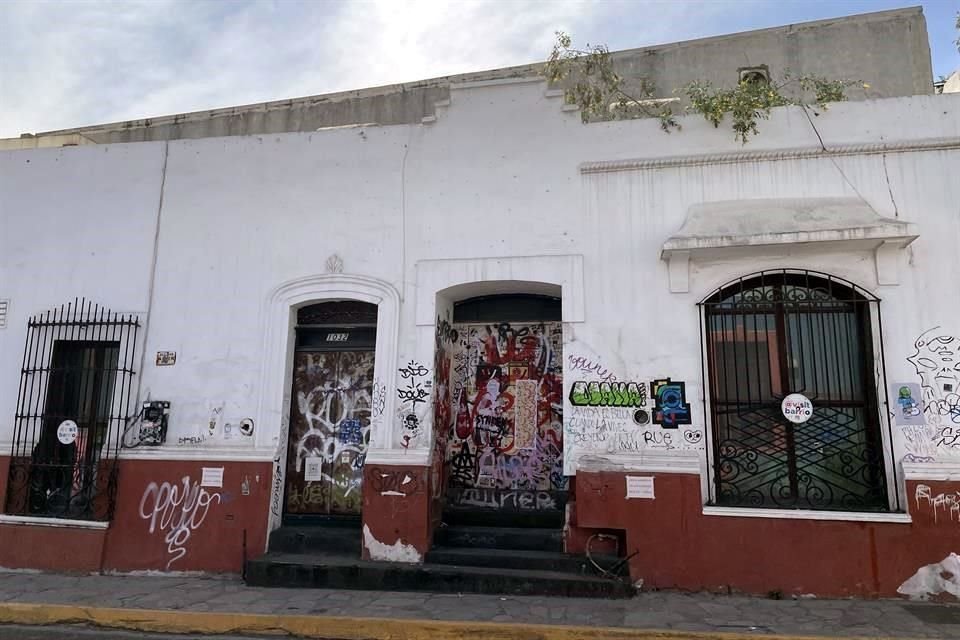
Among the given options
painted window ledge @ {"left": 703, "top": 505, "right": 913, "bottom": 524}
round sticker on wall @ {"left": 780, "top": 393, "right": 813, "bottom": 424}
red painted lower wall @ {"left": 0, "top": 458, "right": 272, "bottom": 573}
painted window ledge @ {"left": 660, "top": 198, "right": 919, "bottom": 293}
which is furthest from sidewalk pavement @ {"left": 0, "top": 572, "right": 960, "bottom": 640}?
painted window ledge @ {"left": 660, "top": 198, "right": 919, "bottom": 293}

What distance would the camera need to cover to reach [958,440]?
641 cm

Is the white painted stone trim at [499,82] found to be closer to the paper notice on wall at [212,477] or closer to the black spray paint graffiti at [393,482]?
the black spray paint graffiti at [393,482]

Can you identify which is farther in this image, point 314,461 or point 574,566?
point 314,461

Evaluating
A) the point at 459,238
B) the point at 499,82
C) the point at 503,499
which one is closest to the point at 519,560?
the point at 503,499

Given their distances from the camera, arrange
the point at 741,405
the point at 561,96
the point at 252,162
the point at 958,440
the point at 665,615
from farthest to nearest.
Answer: the point at 252,162, the point at 561,96, the point at 741,405, the point at 958,440, the point at 665,615

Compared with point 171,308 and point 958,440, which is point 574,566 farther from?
point 171,308

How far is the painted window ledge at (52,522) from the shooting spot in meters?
7.77

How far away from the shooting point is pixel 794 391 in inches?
270

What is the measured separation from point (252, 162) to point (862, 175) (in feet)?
23.0

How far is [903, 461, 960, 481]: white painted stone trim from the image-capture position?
6.29 metres

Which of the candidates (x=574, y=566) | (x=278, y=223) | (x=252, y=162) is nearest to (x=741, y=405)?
(x=574, y=566)

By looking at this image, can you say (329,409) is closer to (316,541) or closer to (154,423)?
(316,541)

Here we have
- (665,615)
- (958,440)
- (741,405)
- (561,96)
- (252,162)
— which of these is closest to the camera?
(665,615)

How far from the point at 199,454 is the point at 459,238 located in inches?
153
